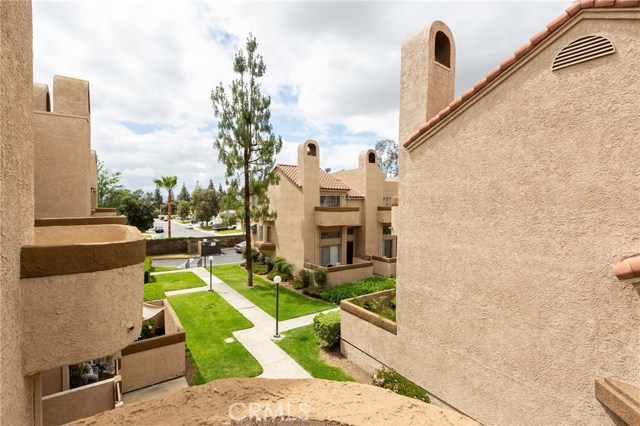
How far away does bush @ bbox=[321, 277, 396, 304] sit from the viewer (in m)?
19.6

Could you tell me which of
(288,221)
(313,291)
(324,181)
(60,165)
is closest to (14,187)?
(60,165)

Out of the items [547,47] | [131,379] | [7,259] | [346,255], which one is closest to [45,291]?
[7,259]

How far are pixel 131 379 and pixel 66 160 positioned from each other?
758cm

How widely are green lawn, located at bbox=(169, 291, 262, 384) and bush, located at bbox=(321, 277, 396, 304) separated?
235 inches

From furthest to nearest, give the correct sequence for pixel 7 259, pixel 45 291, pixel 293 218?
pixel 293 218 < pixel 45 291 < pixel 7 259

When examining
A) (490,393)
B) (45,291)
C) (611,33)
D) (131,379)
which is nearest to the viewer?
(45,291)

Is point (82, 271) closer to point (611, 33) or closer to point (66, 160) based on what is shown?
point (66, 160)

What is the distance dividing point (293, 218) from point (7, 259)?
20293mm

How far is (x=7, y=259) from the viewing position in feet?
11.7

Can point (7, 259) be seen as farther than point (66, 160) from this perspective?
No

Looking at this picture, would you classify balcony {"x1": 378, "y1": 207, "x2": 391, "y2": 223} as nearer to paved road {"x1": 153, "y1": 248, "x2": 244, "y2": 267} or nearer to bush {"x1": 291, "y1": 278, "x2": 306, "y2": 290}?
bush {"x1": 291, "y1": 278, "x2": 306, "y2": 290}

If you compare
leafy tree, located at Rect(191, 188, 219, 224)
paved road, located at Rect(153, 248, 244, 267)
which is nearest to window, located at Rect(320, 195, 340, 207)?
paved road, located at Rect(153, 248, 244, 267)

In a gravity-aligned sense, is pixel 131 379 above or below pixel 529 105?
below

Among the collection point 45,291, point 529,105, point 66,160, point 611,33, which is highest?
point 611,33
